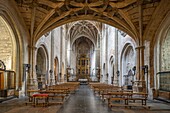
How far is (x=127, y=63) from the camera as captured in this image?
73.2 feet

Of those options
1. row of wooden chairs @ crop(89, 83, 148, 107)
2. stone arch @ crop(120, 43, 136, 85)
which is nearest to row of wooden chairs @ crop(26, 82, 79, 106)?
row of wooden chairs @ crop(89, 83, 148, 107)

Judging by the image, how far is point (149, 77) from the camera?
15.0 metres

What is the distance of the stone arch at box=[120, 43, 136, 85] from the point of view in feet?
69.1

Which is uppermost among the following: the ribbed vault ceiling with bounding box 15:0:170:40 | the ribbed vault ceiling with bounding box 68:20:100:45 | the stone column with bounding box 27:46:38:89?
the ribbed vault ceiling with bounding box 68:20:100:45

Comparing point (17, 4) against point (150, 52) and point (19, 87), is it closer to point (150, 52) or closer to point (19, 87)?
point (19, 87)

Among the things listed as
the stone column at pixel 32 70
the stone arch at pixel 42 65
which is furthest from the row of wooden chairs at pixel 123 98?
the stone arch at pixel 42 65

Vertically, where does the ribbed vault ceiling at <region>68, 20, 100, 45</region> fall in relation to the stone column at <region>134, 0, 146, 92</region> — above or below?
above

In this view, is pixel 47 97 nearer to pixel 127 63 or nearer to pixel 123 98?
pixel 123 98

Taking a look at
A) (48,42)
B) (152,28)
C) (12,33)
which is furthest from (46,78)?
(152,28)

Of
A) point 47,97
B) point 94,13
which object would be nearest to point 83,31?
point 94,13

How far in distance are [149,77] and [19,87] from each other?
9369 mm

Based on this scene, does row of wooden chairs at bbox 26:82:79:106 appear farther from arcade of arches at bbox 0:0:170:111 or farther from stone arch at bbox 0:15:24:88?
arcade of arches at bbox 0:0:170:111


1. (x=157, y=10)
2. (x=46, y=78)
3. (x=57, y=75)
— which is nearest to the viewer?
(x=157, y=10)

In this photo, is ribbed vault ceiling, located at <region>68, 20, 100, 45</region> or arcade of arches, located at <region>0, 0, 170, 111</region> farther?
ribbed vault ceiling, located at <region>68, 20, 100, 45</region>
